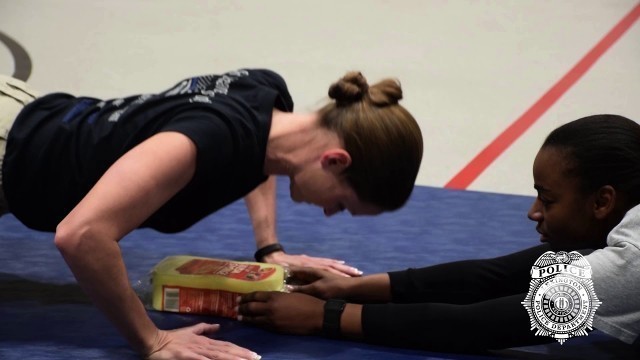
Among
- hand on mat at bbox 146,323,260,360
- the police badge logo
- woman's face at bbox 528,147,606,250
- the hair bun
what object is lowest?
hand on mat at bbox 146,323,260,360

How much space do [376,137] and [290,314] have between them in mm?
445

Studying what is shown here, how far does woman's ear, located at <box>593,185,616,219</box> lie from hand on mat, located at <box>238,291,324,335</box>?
610 millimetres

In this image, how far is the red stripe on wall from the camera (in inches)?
142

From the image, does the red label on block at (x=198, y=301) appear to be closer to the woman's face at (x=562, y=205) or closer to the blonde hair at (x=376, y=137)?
the blonde hair at (x=376, y=137)

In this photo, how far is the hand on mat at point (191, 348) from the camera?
196 cm

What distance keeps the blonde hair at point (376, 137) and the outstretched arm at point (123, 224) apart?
0.32 m

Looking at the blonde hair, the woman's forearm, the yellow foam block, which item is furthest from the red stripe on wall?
the woman's forearm

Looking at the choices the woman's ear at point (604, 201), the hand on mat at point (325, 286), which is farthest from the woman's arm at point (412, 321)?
the woman's ear at point (604, 201)

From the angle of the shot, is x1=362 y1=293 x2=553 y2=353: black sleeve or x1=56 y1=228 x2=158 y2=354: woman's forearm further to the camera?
x1=362 y1=293 x2=553 y2=353: black sleeve

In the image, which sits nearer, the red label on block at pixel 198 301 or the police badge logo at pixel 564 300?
the police badge logo at pixel 564 300

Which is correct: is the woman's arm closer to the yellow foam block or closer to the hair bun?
the yellow foam block

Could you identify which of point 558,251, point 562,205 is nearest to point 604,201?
point 562,205

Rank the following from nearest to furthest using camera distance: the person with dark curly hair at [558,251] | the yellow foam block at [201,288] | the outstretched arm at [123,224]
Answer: the outstretched arm at [123,224] < the person with dark curly hair at [558,251] < the yellow foam block at [201,288]

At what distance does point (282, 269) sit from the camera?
2.37 m
